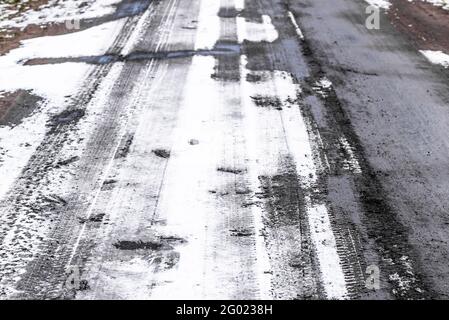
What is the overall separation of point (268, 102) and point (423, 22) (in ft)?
14.1

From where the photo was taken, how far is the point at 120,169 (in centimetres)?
487

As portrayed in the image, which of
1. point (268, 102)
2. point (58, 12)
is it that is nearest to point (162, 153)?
point (268, 102)

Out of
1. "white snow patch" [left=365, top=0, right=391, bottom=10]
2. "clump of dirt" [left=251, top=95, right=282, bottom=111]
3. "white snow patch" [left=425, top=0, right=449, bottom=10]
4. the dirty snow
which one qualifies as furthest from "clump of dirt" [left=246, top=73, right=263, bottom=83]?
"white snow patch" [left=425, top=0, right=449, bottom=10]

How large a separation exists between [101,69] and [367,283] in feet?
15.1

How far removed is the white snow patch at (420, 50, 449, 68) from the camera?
734cm

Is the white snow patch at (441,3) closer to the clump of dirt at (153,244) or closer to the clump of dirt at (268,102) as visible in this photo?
the clump of dirt at (268,102)

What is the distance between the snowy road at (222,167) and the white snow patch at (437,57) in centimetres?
23

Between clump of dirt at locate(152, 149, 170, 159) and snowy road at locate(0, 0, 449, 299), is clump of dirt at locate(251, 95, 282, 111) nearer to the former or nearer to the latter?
snowy road at locate(0, 0, 449, 299)

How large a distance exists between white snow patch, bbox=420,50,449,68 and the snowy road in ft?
0.75

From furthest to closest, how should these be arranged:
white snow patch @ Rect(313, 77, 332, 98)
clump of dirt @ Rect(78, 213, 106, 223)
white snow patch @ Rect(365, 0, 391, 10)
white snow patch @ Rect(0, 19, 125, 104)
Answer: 1. white snow patch @ Rect(365, 0, 391, 10)
2. white snow patch @ Rect(0, 19, 125, 104)
3. white snow patch @ Rect(313, 77, 332, 98)
4. clump of dirt @ Rect(78, 213, 106, 223)

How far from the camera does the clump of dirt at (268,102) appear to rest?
601 centimetres

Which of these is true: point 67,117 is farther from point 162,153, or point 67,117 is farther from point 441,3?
point 441,3

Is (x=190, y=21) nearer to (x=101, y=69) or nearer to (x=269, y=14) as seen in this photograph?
(x=269, y=14)
